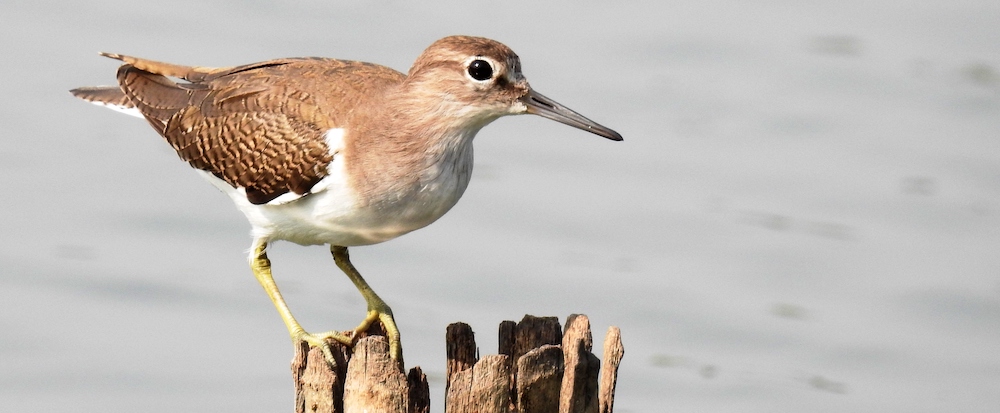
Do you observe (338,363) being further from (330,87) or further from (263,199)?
(330,87)

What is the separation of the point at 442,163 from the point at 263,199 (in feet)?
4.54

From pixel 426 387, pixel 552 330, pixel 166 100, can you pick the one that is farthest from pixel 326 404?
pixel 166 100

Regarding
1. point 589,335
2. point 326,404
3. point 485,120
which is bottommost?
point 326,404

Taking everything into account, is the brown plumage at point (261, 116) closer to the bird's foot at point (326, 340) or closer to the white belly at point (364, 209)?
the white belly at point (364, 209)

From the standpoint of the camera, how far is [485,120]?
8023 mm

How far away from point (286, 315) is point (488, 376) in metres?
2.51

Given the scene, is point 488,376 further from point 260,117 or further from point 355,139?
point 260,117

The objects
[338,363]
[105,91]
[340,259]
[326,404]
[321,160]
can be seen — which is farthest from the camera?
[105,91]

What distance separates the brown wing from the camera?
321 inches

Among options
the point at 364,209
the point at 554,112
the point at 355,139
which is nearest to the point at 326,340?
the point at 364,209

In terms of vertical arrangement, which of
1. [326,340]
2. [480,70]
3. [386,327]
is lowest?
[326,340]

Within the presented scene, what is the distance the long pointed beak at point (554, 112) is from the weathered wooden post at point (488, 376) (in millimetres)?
1531

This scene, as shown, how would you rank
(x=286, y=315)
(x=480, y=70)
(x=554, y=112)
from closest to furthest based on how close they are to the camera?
(x=480, y=70)
(x=554, y=112)
(x=286, y=315)

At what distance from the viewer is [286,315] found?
8.47m
